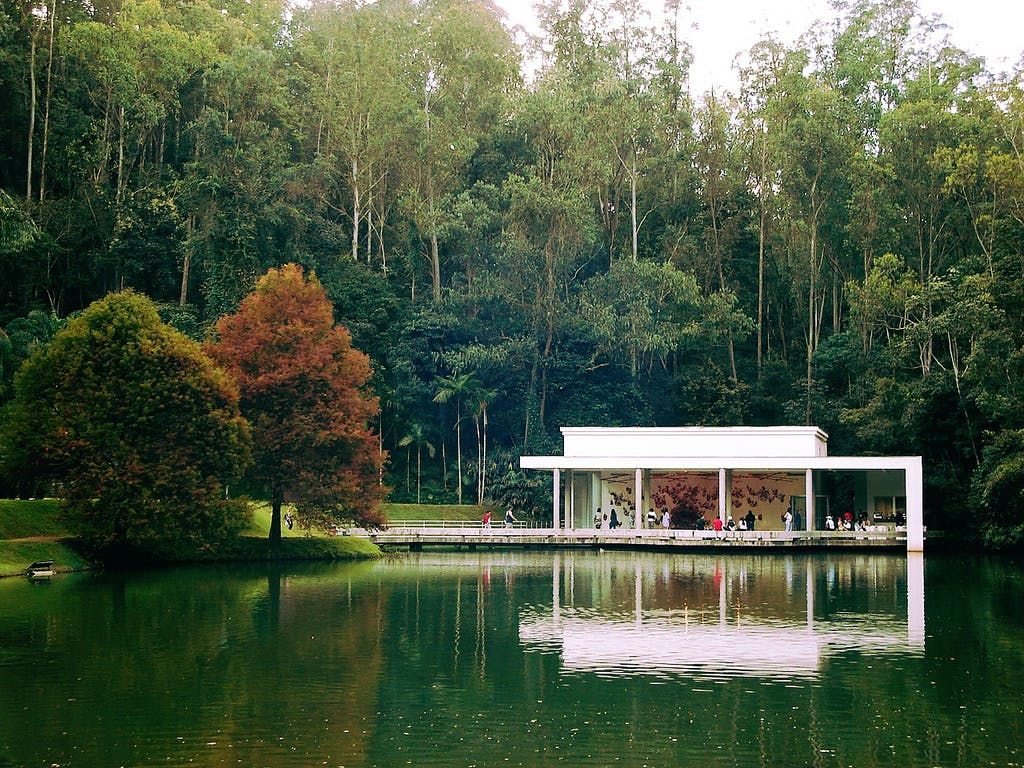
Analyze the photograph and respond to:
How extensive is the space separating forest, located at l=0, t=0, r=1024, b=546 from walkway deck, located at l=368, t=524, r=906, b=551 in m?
6.99

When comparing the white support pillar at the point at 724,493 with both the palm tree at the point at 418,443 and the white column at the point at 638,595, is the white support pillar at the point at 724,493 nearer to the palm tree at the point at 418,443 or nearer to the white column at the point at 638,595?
the white column at the point at 638,595

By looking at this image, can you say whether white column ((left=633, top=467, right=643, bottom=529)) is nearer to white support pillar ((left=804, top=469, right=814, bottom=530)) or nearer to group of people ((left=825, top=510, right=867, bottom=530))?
white support pillar ((left=804, top=469, right=814, bottom=530))

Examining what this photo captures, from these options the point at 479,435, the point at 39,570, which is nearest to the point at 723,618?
the point at 39,570

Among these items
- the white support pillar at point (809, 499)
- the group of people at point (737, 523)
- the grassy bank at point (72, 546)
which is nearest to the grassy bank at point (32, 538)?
the grassy bank at point (72, 546)

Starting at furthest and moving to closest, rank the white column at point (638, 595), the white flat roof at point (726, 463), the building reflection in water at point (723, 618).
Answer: the white flat roof at point (726, 463), the white column at point (638, 595), the building reflection in water at point (723, 618)

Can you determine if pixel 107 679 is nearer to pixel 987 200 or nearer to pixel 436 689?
pixel 436 689

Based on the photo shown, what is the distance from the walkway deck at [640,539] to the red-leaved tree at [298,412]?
654cm

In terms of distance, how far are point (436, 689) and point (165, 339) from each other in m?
24.0

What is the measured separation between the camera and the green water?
15.1 m

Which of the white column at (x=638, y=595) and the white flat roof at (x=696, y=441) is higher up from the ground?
the white flat roof at (x=696, y=441)

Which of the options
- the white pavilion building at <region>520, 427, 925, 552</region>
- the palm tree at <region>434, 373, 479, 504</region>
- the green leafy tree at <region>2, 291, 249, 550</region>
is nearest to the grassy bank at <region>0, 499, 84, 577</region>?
the green leafy tree at <region>2, 291, 249, 550</region>

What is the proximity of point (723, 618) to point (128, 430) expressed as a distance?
2028 cm

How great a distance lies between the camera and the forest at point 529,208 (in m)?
59.8

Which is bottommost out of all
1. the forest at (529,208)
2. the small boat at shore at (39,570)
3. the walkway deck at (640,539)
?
the walkway deck at (640,539)
